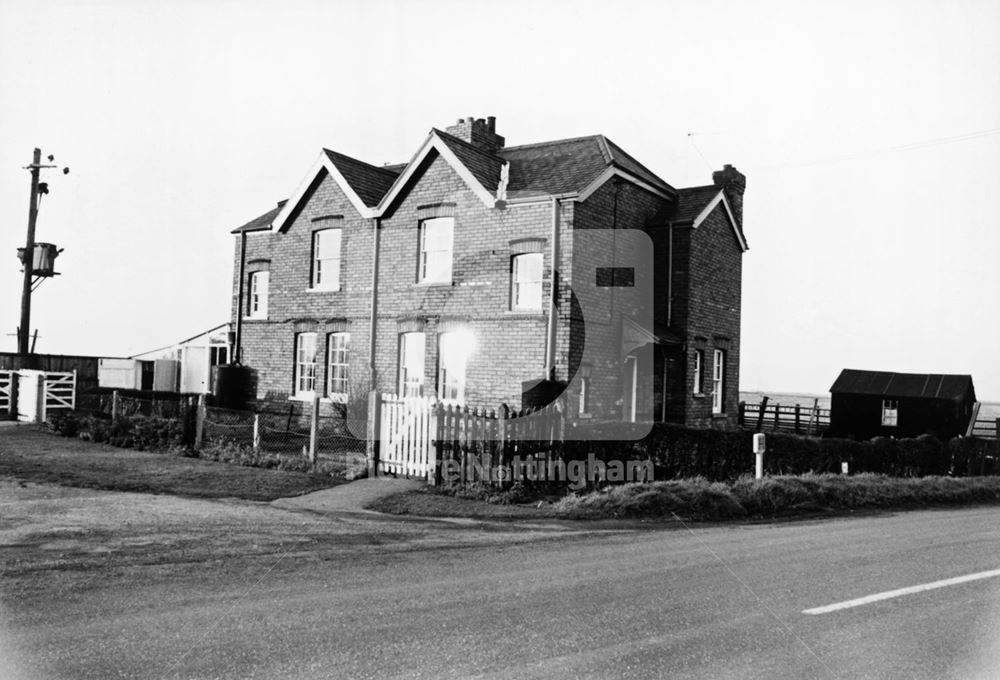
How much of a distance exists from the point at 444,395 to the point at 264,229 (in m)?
8.99

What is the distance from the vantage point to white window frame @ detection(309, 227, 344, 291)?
22688 millimetres

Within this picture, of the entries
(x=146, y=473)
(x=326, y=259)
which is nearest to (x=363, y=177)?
(x=326, y=259)

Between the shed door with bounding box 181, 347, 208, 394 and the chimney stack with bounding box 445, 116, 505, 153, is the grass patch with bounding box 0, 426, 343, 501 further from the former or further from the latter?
the chimney stack with bounding box 445, 116, 505, 153

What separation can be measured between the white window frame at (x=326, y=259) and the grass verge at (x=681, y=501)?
11.3 meters

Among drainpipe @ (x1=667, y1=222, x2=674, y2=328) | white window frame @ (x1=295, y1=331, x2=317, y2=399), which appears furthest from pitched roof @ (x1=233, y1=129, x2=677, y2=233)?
white window frame @ (x1=295, y1=331, x2=317, y2=399)

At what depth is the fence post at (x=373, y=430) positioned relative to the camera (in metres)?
14.7

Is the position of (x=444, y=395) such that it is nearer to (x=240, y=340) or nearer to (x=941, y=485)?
(x=240, y=340)

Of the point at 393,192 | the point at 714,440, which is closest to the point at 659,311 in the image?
the point at 714,440

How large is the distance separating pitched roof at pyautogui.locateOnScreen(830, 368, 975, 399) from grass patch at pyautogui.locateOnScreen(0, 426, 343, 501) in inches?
1129

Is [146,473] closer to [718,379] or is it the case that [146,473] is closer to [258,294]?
[258,294]

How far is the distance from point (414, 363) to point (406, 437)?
6676mm

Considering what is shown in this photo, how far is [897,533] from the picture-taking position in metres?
10.7

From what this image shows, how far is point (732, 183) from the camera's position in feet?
79.9

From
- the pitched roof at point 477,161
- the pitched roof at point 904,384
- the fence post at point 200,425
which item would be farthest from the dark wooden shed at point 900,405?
the fence post at point 200,425
